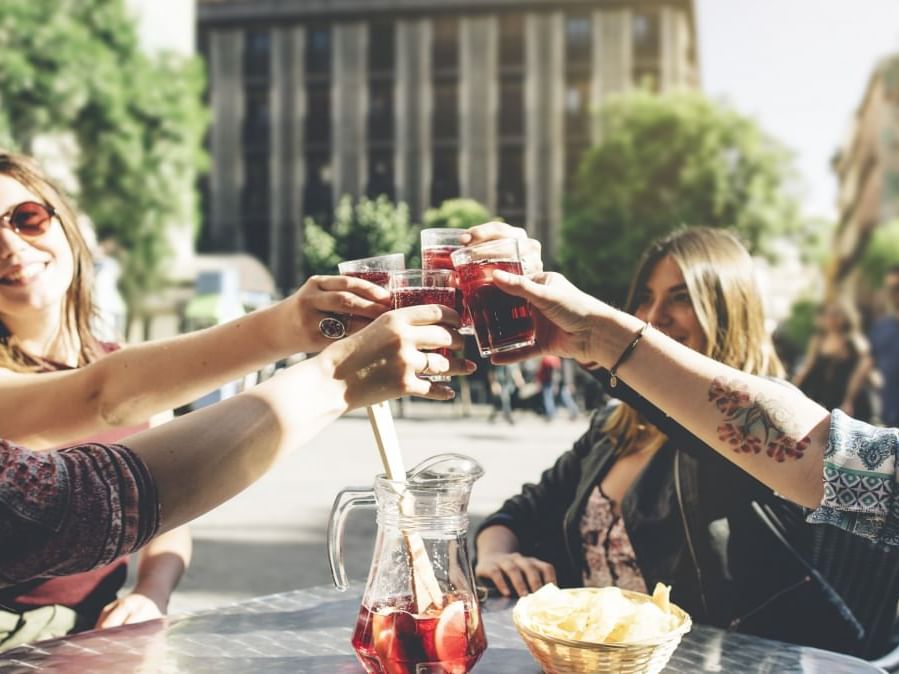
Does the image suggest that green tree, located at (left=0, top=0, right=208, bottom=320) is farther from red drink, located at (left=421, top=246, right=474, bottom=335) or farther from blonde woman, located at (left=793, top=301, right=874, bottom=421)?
red drink, located at (left=421, top=246, right=474, bottom=335)

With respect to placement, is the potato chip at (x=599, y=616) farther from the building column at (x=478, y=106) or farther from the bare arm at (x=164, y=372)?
the building column at (x=478, y=106)

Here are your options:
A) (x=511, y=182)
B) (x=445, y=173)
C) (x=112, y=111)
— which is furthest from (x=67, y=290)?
(x=445, y=173)

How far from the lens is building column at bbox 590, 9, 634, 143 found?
36812mm

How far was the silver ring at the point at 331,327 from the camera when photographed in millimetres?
1670

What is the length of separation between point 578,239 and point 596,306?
29293 mm

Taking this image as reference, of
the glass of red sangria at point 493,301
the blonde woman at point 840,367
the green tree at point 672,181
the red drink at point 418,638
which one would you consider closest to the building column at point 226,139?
the green tree at point 672,181

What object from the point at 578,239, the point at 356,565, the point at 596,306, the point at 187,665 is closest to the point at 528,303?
the point at 596,306

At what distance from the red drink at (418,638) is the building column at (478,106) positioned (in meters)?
36.1

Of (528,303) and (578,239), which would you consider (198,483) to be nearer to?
(528,303)

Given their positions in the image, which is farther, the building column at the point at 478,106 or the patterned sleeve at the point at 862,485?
the building column at the point at 478,106

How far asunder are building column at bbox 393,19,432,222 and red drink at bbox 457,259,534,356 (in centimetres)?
3574

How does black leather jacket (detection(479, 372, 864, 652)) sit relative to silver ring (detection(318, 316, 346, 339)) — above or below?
below

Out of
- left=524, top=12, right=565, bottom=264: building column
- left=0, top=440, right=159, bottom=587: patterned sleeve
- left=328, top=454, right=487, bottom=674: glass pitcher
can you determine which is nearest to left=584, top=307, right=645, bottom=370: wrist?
left=328, top=454, right=487, bottom=674: glass pitcher

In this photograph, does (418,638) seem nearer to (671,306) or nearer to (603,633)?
(603,633)
